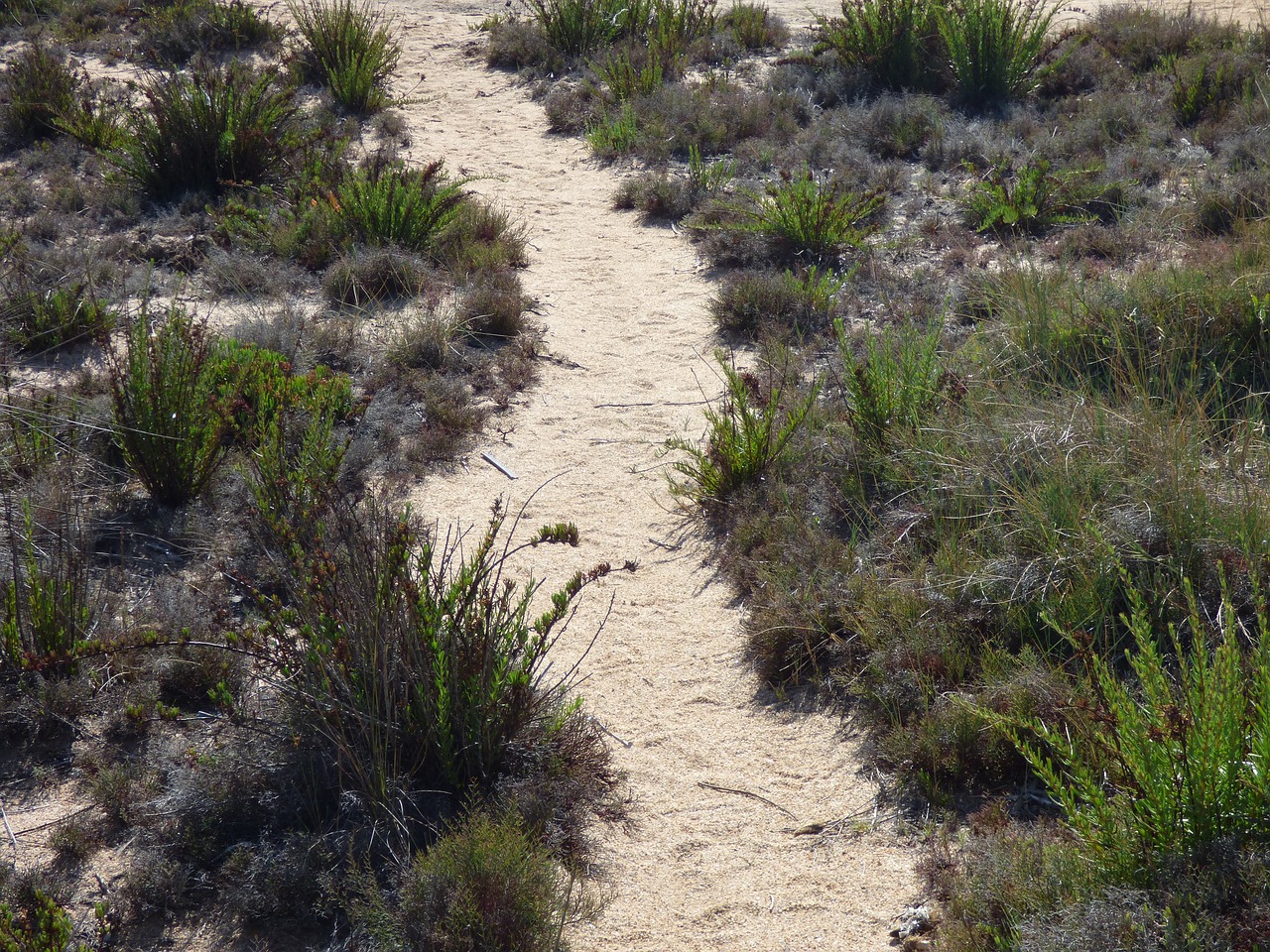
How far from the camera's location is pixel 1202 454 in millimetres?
3770

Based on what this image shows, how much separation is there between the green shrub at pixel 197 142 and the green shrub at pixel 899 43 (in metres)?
5.31

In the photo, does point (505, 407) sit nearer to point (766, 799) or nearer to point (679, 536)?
point (679, 536)

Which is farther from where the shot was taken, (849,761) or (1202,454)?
(1202,454)

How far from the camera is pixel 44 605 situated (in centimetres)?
322

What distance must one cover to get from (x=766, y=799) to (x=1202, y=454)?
2.13 m

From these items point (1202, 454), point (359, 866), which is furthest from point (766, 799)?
point (1202, 454)

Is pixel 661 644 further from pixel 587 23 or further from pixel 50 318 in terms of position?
pixel 587 23

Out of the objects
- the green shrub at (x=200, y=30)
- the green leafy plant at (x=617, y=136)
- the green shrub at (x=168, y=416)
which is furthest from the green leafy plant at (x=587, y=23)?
the green shrub at (x=168, y=416)

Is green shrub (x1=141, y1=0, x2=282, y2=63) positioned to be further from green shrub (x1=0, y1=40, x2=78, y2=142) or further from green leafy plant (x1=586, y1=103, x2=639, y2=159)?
green leafy plant (x1=586, y1=103, x2=639, y2=159)

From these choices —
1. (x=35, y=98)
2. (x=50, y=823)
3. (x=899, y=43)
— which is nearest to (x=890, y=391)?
(x=50, y=823)

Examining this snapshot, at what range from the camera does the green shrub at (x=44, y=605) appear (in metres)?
3.17

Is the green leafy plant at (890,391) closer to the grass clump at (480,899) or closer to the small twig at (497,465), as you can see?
the small twig at (497,465)

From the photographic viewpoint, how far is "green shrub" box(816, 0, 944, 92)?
9.05 metres

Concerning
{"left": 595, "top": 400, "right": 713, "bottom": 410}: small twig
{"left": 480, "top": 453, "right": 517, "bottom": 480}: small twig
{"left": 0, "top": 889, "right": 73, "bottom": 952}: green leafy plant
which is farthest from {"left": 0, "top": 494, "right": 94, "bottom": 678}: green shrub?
{"left": 595, "top": 400, "right": 713, "bottom": 410}: small twig
